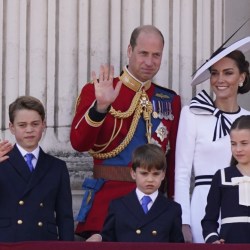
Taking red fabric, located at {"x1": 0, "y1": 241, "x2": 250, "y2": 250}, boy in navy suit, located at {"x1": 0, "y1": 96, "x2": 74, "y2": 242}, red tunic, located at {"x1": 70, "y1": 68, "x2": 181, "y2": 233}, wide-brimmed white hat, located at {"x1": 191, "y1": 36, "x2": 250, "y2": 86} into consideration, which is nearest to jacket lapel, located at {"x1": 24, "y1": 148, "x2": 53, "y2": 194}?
boy in navy suit, located at {"x1": 0, "y1": 96, "x2": 74, "y2": 242}

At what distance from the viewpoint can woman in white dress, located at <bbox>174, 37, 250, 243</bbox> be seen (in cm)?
659

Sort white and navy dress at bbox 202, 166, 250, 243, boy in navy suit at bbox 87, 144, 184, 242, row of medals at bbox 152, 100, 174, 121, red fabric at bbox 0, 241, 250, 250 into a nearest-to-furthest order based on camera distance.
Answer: red fabric at bbox 0, 241, 250, 250 < white and navy dress at bbox 202, 166, 250, 243 < boy in navy suit at bbox 87, 144, 184, 242 < row of medals at bbox 152, 100, 174, 121

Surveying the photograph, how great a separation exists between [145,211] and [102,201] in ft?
1.62

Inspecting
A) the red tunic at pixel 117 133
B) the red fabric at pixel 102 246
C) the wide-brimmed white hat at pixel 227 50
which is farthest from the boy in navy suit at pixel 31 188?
the wide-brimmed white hat at pixel 227 50

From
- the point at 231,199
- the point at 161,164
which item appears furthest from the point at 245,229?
the point at 161,164

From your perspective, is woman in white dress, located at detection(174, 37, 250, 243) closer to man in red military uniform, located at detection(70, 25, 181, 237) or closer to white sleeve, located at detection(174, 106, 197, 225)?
white sleeve, located at detection(174, 106, 197, 225)

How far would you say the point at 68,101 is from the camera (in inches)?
294

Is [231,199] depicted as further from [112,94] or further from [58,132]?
[58,132]

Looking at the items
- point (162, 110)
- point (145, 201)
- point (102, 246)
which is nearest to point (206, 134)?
point (162, 110)

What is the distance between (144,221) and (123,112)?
84cm

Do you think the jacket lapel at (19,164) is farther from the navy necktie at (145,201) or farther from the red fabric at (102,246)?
the red fabric at (102,246)

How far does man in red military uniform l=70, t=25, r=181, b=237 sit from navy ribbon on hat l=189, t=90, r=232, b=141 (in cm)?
27

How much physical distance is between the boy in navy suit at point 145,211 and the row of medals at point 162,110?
554 mm

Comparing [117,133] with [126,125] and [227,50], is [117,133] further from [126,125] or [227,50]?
[227,50]
